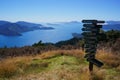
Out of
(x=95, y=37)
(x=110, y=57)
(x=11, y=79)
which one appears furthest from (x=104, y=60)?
(x=11, y=79)

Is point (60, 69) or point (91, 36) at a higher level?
point (91, 36)

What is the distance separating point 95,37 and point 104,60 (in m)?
3.53

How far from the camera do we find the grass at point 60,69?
7375mm

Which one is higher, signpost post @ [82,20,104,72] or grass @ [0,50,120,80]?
signpost post @ [82,20,104,72]

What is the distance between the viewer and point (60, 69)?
349 inches

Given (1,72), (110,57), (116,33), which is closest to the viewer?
(1,72)

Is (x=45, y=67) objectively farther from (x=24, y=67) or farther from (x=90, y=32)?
(x=90, y=32)

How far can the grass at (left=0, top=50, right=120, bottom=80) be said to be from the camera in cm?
738

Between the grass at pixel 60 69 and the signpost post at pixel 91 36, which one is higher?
the signpost post at pixel 91 36

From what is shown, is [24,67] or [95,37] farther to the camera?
[24,67]

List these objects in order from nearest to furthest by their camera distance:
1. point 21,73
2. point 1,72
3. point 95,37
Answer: point 95,37, point 1,72, point 21,73

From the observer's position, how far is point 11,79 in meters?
7.79

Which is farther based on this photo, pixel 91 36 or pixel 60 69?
pixel 60 69

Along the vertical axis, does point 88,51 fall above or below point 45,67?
above
